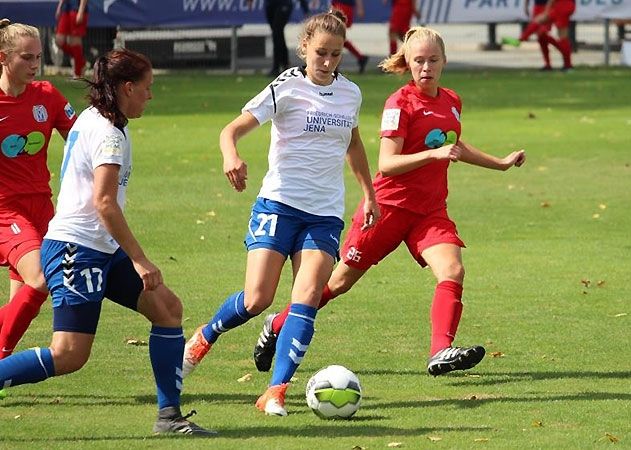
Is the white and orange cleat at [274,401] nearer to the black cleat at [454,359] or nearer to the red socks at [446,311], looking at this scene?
the black cleat at [454,359]

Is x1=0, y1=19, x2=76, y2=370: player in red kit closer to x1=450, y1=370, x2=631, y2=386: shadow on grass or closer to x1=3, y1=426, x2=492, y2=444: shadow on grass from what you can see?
x1=3, y1=426, x2=492, y2=444: shadow on grass

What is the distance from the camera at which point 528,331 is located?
9.77 metres

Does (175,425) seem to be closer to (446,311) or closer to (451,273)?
(446,311)

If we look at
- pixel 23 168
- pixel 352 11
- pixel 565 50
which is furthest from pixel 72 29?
pixel 23 168

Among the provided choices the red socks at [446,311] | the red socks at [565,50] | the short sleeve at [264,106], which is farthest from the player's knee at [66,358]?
the red socks at [565,50]

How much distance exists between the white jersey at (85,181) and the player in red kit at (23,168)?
42.2 inches

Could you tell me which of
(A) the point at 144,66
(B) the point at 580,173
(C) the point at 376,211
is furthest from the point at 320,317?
(B) the point at 580,173

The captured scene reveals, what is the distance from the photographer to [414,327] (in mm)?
9930

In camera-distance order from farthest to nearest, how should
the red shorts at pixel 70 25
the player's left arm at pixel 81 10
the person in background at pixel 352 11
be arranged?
1. the person in background at pixel 352 11
2. the red shorts at pixel 70 25
3. the player's left arm at pixel 81 10

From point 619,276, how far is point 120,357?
4458 millimetres

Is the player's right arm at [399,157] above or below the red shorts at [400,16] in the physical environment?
above

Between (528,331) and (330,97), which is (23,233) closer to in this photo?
(330,97)

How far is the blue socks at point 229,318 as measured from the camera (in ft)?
26.8

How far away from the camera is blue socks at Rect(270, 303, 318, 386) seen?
7.62 m
